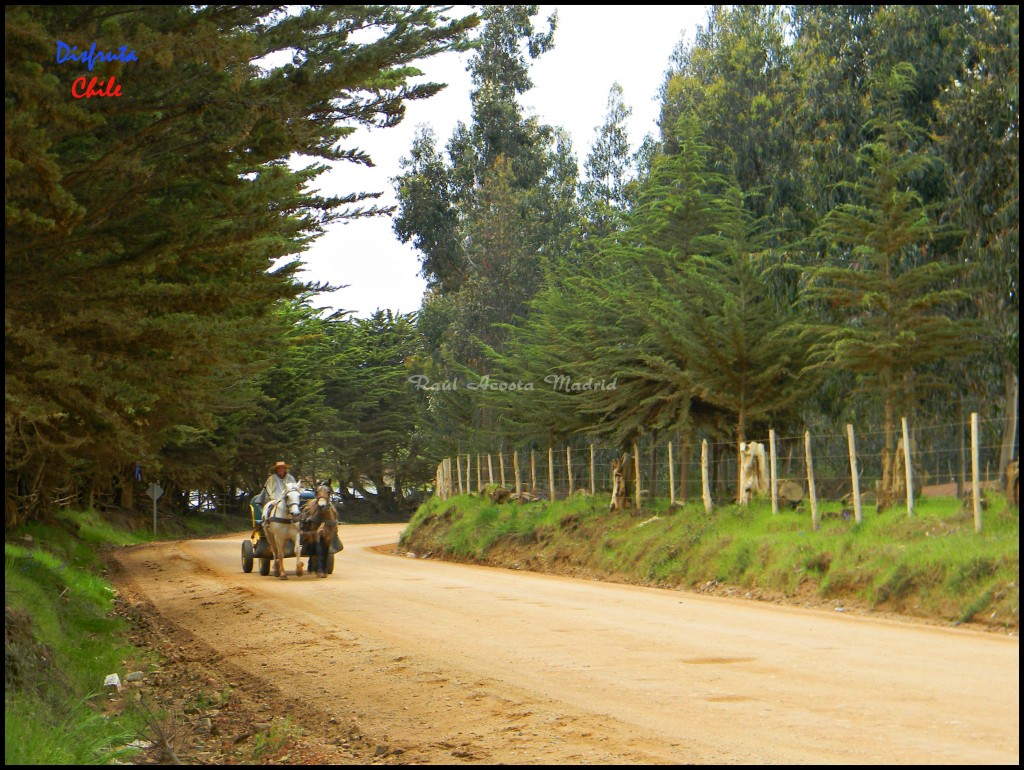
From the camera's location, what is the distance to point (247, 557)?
24.2m

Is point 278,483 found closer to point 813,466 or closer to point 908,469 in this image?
point 813,466

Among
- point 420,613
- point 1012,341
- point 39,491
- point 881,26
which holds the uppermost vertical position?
point 881,26

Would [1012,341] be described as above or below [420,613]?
above

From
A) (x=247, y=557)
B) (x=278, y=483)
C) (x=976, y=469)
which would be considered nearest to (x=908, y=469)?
(x=976, y=469)

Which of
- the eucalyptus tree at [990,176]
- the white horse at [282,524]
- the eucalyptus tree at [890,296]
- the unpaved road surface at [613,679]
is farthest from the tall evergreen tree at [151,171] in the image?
the eucalyptus tree at [990,176]

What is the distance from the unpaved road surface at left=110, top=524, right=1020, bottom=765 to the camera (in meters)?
7.30

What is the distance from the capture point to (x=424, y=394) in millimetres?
69125

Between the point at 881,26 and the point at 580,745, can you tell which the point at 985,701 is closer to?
the point at 580,745

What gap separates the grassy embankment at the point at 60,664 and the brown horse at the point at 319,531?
167 inches

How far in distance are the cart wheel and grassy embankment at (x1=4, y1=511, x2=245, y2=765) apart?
3.86 m

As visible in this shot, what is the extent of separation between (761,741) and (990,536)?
8.73m

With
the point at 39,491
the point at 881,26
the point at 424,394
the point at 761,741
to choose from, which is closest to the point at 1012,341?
the point at 881,26

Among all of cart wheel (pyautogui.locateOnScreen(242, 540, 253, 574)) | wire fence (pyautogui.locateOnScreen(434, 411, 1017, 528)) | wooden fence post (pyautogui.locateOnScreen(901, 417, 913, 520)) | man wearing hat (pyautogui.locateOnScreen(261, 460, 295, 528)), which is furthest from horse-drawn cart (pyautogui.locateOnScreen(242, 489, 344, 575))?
wooden fence post (pyautogui.locateOnScreen(901, 417, 913, 520))

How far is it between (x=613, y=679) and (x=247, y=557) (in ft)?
52.0
